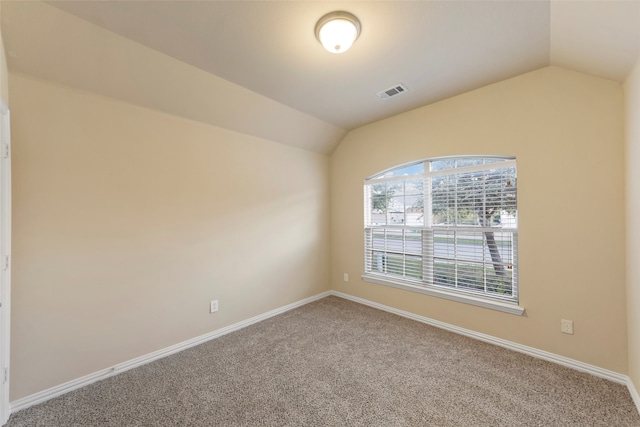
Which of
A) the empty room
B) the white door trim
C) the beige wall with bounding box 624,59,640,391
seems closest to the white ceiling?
the empty room

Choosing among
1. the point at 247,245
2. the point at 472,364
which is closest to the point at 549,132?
the point at 472,364

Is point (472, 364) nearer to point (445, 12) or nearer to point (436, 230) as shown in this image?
point (436, 230)

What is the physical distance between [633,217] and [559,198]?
0.48 m

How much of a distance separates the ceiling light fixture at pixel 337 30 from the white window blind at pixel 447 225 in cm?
188

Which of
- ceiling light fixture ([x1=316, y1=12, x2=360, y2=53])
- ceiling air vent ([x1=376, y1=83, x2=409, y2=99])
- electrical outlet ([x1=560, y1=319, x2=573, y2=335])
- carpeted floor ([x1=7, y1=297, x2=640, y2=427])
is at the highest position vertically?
ceiling air vent ([x1=376, y1=83, x2=409, y2=99])

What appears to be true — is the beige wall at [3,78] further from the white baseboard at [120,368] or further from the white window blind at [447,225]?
the white window blind at [447,225]

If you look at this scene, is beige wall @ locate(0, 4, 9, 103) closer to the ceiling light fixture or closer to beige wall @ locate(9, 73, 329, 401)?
beige wall @ locate(9, 73, 329, 401)

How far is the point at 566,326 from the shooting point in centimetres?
217

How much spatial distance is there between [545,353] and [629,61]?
242 centimetres

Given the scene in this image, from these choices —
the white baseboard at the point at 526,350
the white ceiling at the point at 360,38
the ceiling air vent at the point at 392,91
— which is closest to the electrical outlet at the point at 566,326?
the white baseboard at the point at 526,350

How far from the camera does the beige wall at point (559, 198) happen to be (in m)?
1.99

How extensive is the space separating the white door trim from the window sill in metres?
3.45

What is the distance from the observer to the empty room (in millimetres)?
1663

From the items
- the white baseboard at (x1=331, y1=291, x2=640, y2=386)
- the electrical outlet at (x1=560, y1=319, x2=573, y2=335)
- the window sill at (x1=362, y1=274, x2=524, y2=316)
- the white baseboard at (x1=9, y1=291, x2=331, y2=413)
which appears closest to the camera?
the white baseboard at (x1=9, y1=291, x2=331, y2=413)
